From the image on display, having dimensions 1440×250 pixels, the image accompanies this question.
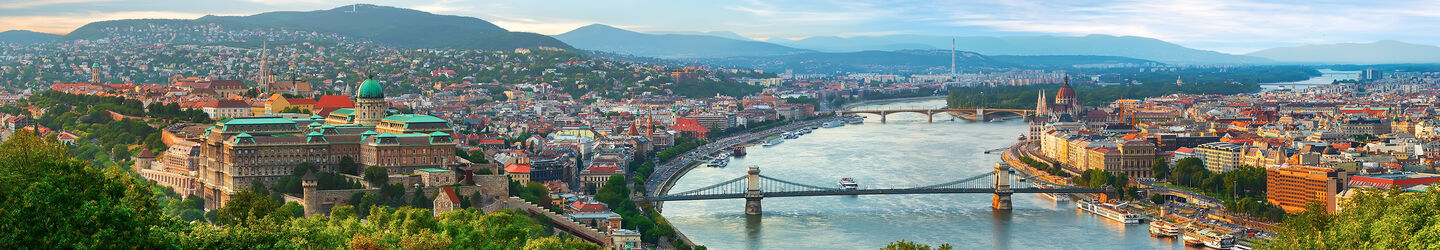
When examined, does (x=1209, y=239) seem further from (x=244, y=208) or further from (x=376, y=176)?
(x=244, y=208)

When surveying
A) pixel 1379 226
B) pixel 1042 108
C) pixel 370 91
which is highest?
pixel 370 91

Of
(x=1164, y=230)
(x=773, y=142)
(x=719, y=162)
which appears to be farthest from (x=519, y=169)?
(x=773, y=142)

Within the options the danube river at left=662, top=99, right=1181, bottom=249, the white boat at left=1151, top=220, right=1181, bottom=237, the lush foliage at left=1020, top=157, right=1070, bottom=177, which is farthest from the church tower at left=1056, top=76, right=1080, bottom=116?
the white boat at left=1151, top=220, right=1181, bottom=237

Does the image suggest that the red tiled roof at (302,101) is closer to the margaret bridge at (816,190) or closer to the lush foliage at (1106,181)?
the margaret bridge at (816,190)

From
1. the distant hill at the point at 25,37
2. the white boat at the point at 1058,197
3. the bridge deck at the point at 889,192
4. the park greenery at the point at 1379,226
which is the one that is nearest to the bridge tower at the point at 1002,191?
the bridge deck at the point at 889,192

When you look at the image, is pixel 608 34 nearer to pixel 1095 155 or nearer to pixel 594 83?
pixel 594 83

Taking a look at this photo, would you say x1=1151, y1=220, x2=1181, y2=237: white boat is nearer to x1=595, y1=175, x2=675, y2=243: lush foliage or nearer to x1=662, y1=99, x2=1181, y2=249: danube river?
x1=662, y1=99, x2=1181, y2=249: danube river
